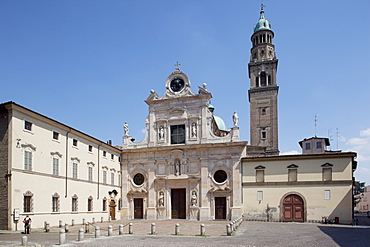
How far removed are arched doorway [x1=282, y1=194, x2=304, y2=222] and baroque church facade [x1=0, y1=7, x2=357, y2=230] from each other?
0.10 metres

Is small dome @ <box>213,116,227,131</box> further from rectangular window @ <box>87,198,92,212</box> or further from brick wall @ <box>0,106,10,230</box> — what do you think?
brick wall @ <box>0,106,10,230</box>

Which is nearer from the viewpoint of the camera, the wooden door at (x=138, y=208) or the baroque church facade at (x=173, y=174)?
the baroque church facade at (x=173, y=174)

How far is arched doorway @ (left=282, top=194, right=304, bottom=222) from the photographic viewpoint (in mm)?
34844

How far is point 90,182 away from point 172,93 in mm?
14133

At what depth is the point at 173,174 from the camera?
39.0 m

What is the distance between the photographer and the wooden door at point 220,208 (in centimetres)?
3719

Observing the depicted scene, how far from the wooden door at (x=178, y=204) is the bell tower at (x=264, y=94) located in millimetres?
19292

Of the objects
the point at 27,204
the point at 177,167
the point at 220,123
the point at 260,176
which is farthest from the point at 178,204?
the point at 220,123

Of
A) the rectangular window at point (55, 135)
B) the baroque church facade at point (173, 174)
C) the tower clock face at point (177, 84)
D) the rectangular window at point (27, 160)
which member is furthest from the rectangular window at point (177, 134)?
the rectangular window at point (27, 160)

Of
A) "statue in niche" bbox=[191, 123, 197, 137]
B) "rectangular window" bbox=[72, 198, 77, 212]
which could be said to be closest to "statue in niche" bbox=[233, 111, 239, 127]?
"statue in niche" bbox=[191, 123, 197, 137]

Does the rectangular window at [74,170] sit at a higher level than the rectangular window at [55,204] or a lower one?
higher

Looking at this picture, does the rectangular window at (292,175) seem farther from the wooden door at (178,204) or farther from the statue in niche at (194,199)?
the wooden door at (178,204)

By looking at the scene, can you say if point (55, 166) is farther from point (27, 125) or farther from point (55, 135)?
point (27, 125)

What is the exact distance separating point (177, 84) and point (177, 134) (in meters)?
6.11
